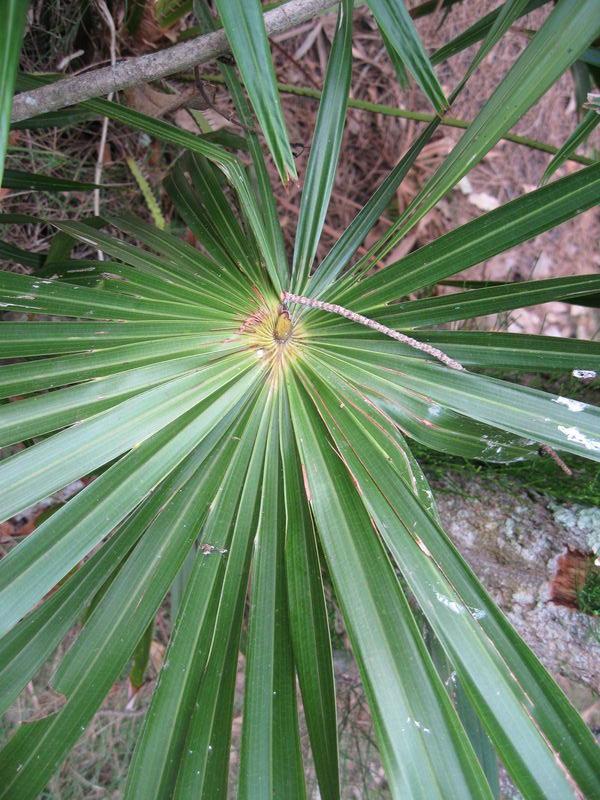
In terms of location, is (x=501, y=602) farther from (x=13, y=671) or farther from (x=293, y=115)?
(x=293, y=115)

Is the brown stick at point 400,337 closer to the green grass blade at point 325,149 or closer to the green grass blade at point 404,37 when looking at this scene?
the green grass blade at point 325,149

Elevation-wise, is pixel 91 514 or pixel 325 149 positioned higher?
pixel 325 149

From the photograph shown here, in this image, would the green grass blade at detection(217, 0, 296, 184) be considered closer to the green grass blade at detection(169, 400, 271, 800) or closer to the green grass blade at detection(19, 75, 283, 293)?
the green grass blade at detection(19, 75, 283, 293)

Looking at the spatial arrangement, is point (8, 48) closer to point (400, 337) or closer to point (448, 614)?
point (400, 337)

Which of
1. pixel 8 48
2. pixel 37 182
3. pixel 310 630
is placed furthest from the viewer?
pixel 37 182

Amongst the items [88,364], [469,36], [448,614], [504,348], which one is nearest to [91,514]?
[88,364]

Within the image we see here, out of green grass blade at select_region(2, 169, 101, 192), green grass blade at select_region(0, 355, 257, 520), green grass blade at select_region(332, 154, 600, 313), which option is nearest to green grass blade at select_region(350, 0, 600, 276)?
green grass blade at select_region(332, 154, 600, 313)

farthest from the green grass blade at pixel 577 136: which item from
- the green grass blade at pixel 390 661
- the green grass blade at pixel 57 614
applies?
the green grass blade at pixel 57 614

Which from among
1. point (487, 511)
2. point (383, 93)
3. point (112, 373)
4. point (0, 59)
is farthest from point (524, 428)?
point (383, 93)
